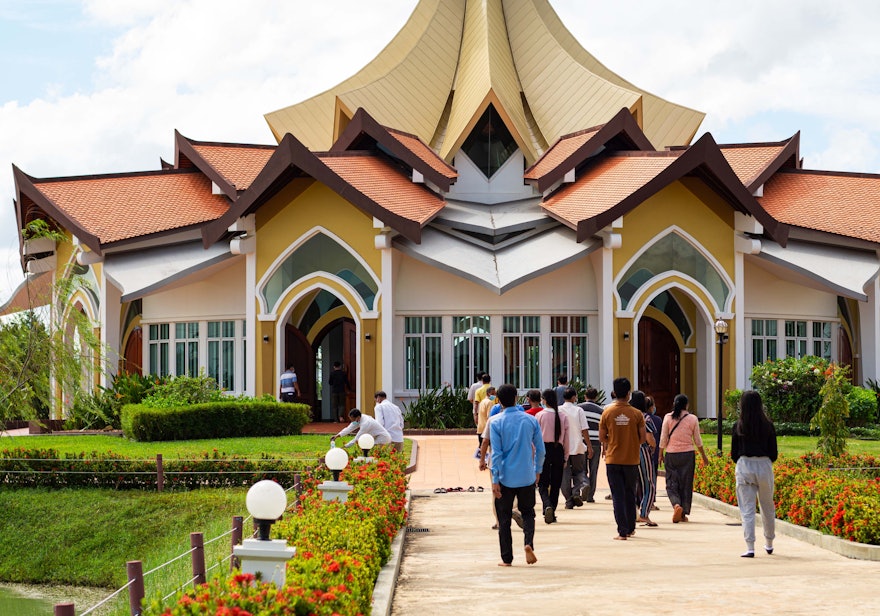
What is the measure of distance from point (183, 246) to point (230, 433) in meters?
6.65

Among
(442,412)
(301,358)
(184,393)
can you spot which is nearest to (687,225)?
(442,412)

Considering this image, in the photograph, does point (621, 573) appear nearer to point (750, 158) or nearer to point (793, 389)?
point (793, 389)

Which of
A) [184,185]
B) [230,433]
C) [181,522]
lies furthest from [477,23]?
[181,522]

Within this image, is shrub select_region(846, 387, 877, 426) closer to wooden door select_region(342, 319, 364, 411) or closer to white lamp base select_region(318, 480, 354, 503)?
wooden door select_region(342, 319, 364, 411)

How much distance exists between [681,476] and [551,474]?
1.43 meters

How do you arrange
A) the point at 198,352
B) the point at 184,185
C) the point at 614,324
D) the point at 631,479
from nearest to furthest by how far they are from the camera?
the point at 631,479
the point at 614,324
the point at 198,352
the point at 184,185

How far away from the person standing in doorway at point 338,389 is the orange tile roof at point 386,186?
425cm

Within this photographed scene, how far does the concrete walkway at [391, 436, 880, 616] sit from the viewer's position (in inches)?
310

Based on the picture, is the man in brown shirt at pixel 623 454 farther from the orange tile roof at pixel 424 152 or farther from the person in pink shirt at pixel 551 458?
the orange tile roof at pixel 424 152

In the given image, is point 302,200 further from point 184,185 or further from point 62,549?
point 62,549

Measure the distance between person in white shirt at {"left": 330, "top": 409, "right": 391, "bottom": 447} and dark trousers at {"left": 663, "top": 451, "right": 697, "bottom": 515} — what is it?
4.52 metres

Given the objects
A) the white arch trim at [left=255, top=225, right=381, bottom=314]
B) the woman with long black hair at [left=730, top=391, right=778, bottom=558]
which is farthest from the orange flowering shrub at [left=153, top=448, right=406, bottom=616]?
the white arch trim at [left=255, top=225, right=381, bottom=314]

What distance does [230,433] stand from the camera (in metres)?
22.8

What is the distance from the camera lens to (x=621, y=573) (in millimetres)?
9203
